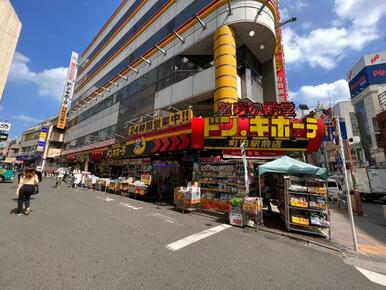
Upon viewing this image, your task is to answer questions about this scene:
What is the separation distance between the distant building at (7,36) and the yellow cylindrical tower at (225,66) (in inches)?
706

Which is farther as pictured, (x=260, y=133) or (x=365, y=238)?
(x=260, y=133)

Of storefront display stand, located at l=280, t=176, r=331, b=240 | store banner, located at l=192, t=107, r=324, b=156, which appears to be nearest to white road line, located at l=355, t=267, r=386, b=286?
storefront display stand, located at l=280, t=176, r=331, b=240

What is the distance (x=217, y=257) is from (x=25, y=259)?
4.38 meters

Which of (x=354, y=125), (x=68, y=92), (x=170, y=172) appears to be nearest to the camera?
(x=170, y=172)

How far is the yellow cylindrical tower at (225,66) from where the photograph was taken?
45.9ft

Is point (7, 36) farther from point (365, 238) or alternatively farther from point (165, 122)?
point (365, 238)

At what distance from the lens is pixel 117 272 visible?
386 centimetres

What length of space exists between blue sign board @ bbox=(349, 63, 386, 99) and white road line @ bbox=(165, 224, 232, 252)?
60336 millimetres

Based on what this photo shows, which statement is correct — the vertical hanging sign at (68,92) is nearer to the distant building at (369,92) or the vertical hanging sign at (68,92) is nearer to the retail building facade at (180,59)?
the retail building facade at (180,59)

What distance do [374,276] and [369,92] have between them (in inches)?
2340

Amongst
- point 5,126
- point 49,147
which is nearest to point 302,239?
point 5,126

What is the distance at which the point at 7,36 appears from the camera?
16.8m

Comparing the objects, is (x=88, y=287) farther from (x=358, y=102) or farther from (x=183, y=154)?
(x=358, y=102)

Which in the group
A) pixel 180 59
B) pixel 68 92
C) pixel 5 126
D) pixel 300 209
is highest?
pixel 68 92
